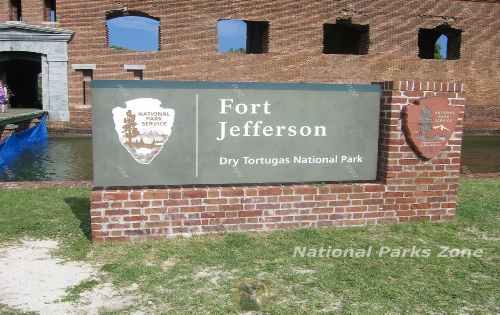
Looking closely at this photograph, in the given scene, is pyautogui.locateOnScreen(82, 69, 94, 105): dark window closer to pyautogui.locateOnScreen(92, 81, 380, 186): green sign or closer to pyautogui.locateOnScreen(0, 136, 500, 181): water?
pyautogui.locateOnScreen(0, 136, 500, 181): water

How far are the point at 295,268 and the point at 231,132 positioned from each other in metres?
1.70

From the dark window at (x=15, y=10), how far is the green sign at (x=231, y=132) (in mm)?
17946

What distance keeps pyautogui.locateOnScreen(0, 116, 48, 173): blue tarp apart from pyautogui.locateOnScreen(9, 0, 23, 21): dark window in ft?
15.6

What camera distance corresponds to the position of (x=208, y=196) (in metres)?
4.96

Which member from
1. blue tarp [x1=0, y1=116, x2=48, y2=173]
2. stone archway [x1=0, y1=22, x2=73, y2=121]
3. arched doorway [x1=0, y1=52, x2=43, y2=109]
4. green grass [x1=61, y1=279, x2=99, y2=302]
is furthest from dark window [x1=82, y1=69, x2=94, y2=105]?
green grass [x1=61, y1=279, x2=99, y2=302]

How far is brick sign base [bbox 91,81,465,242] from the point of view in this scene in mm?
4801

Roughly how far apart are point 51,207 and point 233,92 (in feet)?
10.3

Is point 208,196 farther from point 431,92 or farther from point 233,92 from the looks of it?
point 431,92

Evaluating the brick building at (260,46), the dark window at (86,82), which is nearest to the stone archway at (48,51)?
the brick building at (260,46)

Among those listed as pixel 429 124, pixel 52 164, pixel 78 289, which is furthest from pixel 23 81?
pixel 429 124

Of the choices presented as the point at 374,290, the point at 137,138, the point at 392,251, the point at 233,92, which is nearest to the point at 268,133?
the point at 233,92

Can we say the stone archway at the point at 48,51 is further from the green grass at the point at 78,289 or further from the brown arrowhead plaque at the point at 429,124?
the green grass at the point at 78,289

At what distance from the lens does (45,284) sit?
147 inches

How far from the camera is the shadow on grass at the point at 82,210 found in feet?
17.3
